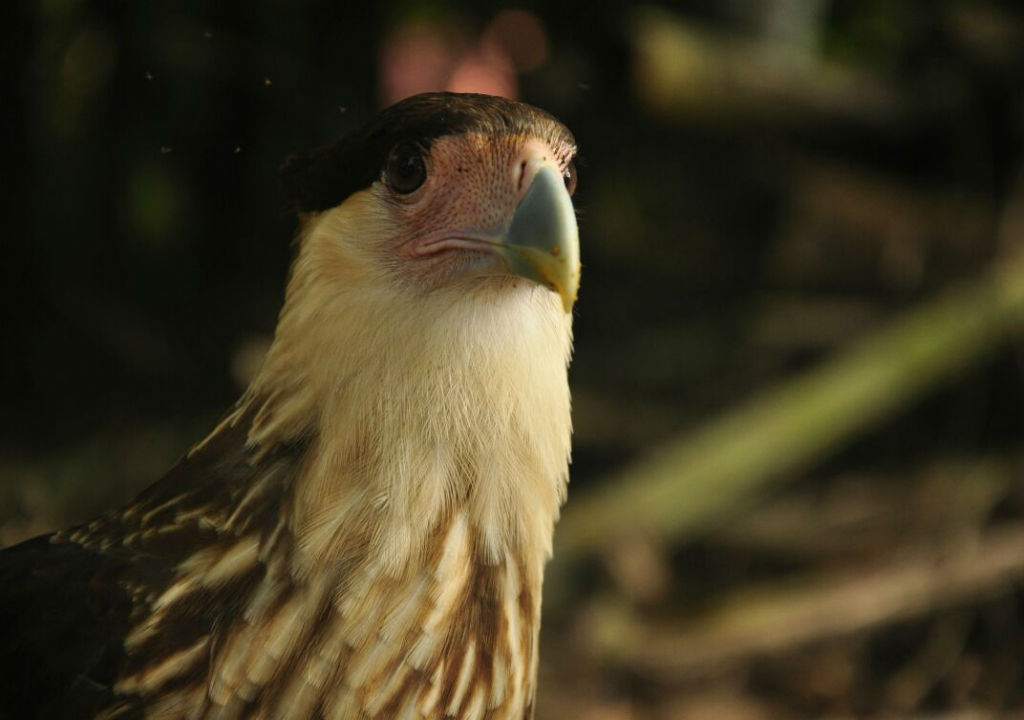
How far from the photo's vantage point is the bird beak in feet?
5.39

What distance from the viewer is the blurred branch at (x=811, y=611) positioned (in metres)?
3.80

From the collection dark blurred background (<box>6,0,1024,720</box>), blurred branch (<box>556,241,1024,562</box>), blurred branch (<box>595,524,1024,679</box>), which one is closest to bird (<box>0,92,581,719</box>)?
dark blurred background (<box>6,0,1024,720</box>)

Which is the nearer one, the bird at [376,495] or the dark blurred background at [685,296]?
the bird at [376,495]

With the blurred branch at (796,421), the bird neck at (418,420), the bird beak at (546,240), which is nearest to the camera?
the bird beak at (546,240)

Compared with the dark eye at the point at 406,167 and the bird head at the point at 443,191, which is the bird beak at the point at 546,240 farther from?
the dark eye at the point at 406,167

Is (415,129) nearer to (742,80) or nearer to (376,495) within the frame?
(376,495)

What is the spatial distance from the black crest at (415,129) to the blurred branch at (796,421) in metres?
2.19

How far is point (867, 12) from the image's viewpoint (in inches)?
184

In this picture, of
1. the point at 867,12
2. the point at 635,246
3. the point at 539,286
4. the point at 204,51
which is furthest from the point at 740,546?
the point at 539,286

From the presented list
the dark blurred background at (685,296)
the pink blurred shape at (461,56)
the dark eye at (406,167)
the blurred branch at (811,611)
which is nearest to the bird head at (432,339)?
the dark eye at (406,167)

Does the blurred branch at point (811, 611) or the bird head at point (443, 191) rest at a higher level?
the blurred branch at point (811, 611)

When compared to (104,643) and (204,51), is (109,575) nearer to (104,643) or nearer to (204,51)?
(104,643)

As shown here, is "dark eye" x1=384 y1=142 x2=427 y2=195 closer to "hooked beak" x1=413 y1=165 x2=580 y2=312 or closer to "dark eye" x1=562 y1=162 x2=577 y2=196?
"hooked beak" x1=413 y1=165 x2=580 y2=312

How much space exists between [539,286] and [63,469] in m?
2.89
